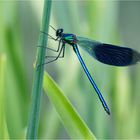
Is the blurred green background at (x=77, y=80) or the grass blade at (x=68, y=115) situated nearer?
the grass blade at (x=68, y=115)

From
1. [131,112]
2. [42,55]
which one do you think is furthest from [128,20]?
[42,55]

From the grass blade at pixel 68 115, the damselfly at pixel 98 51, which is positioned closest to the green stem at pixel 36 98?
the grass blade at pixel 68 115

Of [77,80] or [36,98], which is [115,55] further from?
[36,98]

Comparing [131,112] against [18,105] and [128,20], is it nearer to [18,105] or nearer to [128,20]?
[18,105]

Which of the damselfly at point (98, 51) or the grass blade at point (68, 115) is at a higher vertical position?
the damselfly at point (98, 51)

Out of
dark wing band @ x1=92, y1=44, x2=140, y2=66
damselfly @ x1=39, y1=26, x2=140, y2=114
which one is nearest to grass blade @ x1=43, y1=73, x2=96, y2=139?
damselfly @ x1=39, y1=26, x2=140, y2=114

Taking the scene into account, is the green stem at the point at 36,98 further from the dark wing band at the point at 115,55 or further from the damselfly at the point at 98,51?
the dark wing band at the point at 115,55
